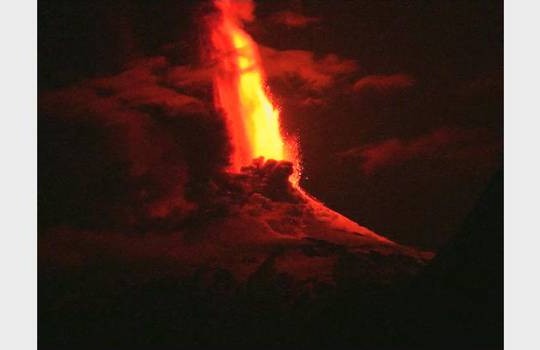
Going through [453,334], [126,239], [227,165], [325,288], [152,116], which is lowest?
[453,334]

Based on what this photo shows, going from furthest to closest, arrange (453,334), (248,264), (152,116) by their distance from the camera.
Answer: (152,116) < (248,264) < (453,334)

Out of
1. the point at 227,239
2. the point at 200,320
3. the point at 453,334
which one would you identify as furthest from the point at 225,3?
the point at 453,334

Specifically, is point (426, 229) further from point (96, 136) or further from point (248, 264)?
point (96, 136)

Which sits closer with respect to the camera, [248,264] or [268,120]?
[248,264]

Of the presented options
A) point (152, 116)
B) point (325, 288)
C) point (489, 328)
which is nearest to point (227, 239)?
point (325, 288)

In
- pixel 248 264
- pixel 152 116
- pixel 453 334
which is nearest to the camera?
pixel 453 334

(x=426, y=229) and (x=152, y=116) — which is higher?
(x=152, y=116)
